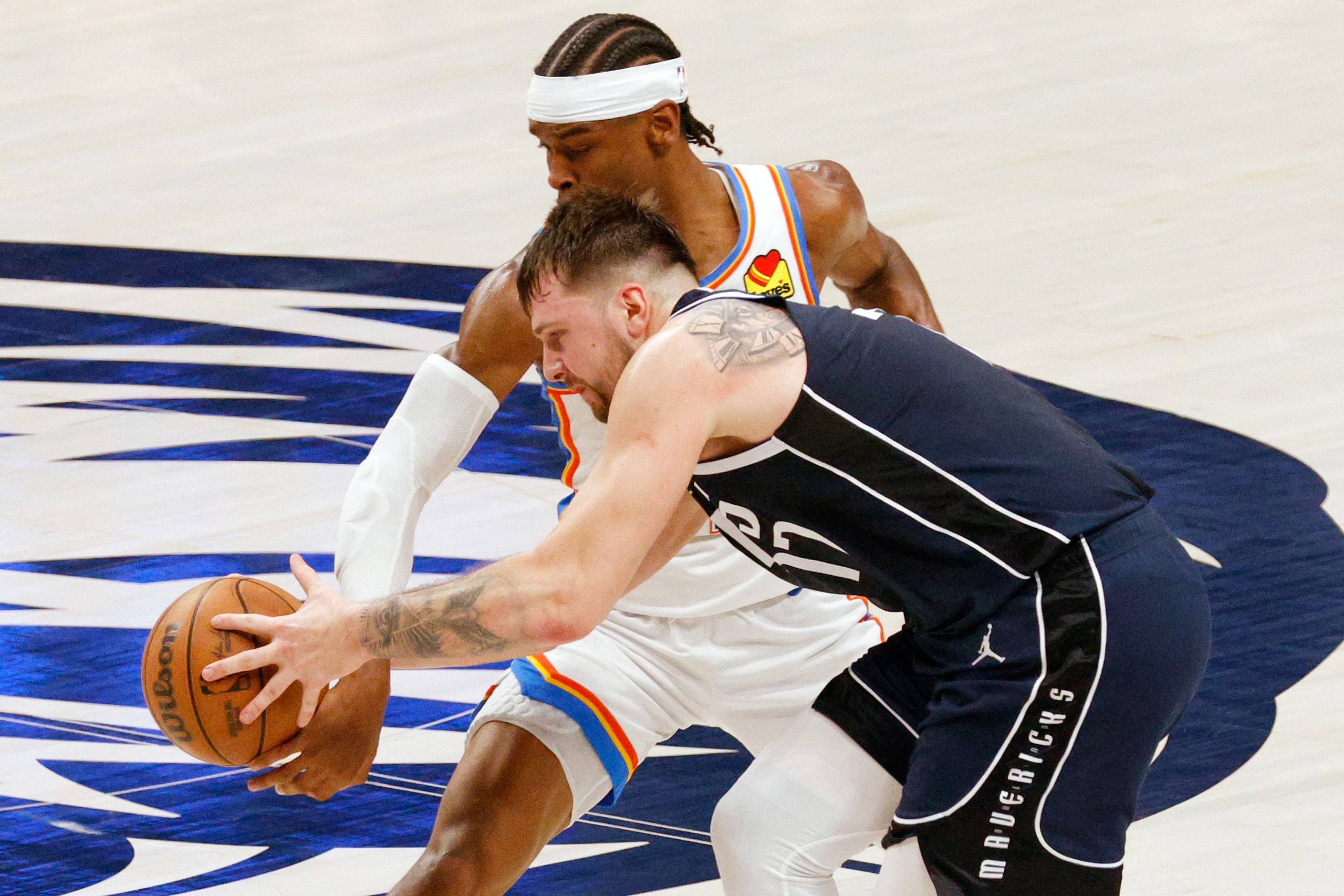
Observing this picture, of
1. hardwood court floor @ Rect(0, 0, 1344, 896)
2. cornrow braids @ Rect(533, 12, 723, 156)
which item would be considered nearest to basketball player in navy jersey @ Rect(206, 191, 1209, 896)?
cornrow braids @ Rect(533, 12, 723, 156)

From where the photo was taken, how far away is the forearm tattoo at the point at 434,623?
3139 millimetres

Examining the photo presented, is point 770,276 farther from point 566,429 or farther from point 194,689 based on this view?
point 194,689

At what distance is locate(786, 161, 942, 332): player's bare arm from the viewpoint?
4.50 m

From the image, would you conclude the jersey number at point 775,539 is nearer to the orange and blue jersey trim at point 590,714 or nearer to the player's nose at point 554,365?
the player's nose at point 554,365

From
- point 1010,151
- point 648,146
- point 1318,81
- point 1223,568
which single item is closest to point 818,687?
point 648,146

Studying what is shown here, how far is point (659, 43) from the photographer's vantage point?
14.5ft

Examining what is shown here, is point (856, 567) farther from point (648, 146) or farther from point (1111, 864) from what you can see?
point (648, 146)

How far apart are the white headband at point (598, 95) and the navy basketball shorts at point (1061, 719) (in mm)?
1462

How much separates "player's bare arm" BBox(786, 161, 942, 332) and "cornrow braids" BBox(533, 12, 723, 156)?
0.25 m

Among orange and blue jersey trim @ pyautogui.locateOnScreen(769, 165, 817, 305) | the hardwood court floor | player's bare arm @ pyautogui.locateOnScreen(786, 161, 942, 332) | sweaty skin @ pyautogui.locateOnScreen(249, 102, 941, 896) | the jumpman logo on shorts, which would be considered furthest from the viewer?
the hardwood court floor

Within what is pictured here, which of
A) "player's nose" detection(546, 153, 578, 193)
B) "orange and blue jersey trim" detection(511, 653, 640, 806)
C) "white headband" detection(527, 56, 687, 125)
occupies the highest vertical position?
"white headband" detection(527, 56, 687, 125)

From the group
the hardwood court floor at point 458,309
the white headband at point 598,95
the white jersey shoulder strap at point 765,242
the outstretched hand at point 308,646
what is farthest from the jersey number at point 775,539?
the hardwood court floor at point 458,309

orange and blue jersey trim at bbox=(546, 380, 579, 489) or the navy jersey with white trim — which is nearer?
the navy jersey with white trim

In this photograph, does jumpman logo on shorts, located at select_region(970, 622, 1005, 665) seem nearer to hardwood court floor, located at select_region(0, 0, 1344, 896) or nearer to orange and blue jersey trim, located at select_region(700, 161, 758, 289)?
orange and blue jersey trim, located at select_region(700, 161, 758, 289)
